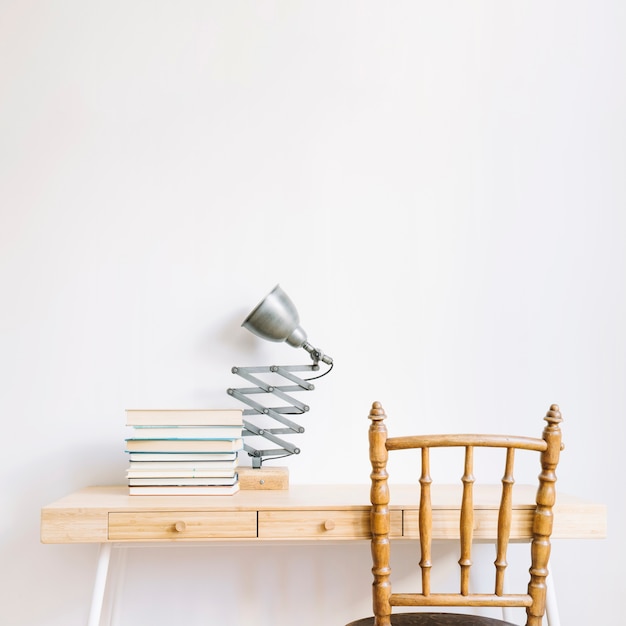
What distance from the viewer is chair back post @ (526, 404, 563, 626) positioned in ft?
5.25

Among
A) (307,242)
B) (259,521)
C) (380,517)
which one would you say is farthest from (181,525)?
(307,242)

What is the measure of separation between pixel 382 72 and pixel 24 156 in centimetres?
116

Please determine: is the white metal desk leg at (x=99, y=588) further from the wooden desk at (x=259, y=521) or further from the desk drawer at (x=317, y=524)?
the desk drawer at (x=317, y=524)

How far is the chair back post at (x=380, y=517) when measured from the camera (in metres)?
1.59

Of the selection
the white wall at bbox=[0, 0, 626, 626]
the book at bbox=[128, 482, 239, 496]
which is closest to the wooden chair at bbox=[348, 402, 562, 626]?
the book at bbox=[128, 482, 239, 496]

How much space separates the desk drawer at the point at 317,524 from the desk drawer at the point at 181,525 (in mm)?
41

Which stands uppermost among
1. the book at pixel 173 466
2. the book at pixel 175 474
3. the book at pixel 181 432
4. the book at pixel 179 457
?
the book at pixel 181 432

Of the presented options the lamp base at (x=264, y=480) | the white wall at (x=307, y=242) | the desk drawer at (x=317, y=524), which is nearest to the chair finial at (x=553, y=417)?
the desk drawer at (x=317, y=524)

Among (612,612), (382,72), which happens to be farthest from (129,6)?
(612,612)

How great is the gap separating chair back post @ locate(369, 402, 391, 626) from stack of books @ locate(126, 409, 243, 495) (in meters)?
0.47

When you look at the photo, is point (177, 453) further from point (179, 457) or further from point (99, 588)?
point (99, 588)

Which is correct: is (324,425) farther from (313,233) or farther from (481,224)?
(481,224)

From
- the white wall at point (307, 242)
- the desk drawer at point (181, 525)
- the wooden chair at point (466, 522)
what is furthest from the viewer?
the white wall at point (307, 242)

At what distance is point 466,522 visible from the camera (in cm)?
158
